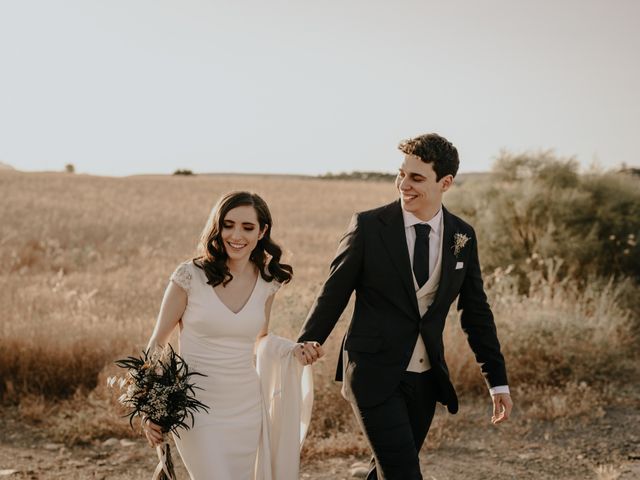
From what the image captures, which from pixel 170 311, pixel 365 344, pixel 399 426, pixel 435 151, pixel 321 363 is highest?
pixel 435 151

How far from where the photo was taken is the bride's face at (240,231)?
4.05 meters

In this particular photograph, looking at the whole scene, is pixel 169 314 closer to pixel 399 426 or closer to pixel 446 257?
pixel 399 426

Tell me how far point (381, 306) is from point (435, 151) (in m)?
0.86

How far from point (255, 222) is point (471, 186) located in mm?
10674

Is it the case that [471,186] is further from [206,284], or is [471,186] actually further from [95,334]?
[206,284]

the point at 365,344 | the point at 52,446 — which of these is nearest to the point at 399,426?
the point at 365,344

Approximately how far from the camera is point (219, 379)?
4.03 meters

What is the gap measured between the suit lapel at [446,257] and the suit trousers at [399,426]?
0.47 m

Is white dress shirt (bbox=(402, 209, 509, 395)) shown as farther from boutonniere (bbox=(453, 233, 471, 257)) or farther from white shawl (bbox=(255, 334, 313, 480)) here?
white shawl (bbox=(255, 334, 313, 480))

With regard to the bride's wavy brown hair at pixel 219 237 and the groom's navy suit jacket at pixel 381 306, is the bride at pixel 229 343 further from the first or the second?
the groom's navy suit jacket at pixel 381 306

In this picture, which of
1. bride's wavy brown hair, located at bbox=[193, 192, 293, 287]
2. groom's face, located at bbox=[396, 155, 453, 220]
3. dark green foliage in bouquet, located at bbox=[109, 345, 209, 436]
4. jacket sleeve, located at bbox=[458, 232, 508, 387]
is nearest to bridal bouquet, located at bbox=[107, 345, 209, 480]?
dark green foliage in bouquet, located at bbox=[109, 345, 209, 436]

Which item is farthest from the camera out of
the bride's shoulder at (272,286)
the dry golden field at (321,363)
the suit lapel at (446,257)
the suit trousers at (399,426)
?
the dry golden field at (321,363)

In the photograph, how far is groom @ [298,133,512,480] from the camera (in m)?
3.72

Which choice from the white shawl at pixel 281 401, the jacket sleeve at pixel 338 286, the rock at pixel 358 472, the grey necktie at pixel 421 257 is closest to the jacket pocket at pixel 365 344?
the jacket sleeve at pixel 338 286
